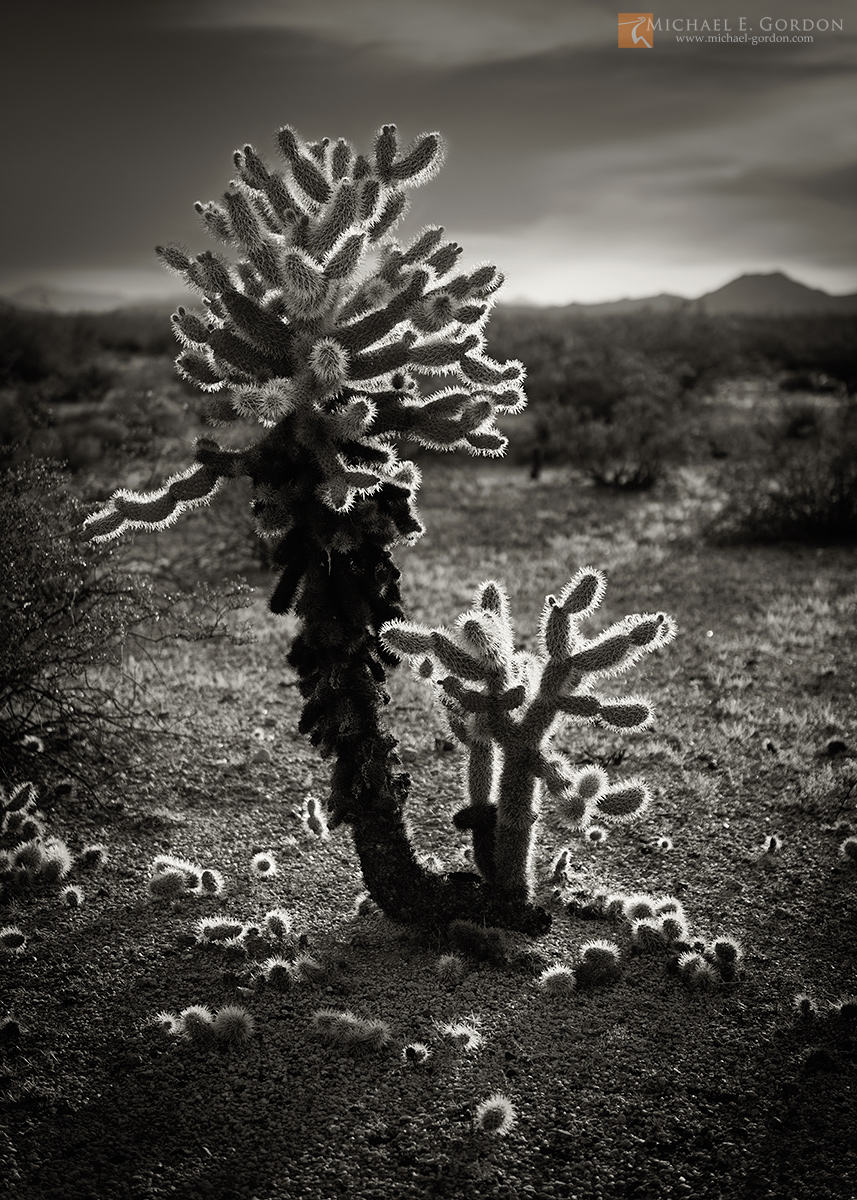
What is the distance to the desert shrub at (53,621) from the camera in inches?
184

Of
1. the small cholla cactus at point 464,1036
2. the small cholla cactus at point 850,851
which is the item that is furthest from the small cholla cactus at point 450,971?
the small cholla cactus at point 850,851

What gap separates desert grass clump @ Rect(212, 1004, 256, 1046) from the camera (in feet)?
9.96

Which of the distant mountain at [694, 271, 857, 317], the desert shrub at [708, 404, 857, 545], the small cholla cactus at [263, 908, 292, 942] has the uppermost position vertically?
the distant mountain at [694, 271, 857, 317]

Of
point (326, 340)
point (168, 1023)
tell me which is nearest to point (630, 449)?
point (326, 340)

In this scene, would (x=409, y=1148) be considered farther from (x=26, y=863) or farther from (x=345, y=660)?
(x=26, y=863)

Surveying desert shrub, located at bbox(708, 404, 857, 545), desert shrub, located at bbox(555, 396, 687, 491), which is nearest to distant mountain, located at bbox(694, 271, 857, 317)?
desert shrub, located at bbox(555, 396, 687, 491)

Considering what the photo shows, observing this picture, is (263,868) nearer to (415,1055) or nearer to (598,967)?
(415,1055)

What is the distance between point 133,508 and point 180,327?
0.77 meters

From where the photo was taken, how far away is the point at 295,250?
313cm

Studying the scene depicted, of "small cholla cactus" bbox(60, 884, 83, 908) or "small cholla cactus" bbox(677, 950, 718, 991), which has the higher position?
"small cholla cactus" bbox(60, 884, 83, 908)

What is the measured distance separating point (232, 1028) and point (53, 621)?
274cm

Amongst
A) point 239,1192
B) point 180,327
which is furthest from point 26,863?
point 180,327

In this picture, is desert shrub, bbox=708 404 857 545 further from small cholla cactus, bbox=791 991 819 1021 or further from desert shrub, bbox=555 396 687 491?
small cholla cactus, bbox=791 991 819 1021

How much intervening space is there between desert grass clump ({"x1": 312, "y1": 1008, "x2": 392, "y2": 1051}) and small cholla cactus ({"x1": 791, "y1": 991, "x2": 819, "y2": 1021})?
143 centimetres
